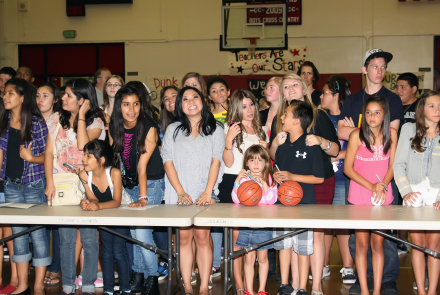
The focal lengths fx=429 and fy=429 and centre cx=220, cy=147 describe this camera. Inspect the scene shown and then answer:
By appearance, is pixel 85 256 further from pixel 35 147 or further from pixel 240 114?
pixel 240 114

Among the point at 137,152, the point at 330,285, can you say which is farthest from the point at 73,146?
the point at 330,285

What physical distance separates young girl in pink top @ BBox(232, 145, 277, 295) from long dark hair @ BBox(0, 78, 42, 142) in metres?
1.97

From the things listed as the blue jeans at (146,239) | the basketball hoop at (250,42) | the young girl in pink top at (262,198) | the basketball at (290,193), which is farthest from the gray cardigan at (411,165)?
the basketball hoop at (250,42)

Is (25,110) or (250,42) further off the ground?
(250,42)

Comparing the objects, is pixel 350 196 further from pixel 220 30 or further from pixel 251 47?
pixel 220 30

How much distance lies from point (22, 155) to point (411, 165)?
11.1ft

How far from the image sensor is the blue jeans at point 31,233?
12.3 feet

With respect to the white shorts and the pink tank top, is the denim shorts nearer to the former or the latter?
the pink tank top

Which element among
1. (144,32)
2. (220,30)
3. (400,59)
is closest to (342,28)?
(400,59)

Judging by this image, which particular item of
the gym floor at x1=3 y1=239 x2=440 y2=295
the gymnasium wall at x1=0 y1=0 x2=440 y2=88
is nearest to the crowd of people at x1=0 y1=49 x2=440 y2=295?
the gym floor at x1=3 y1=239 x2=440 y2=295

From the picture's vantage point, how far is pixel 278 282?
13.6ft

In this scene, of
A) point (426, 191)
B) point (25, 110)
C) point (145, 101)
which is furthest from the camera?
point (145, 101)

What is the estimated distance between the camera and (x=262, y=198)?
144 inches

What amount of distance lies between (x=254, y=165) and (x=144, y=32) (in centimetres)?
866
